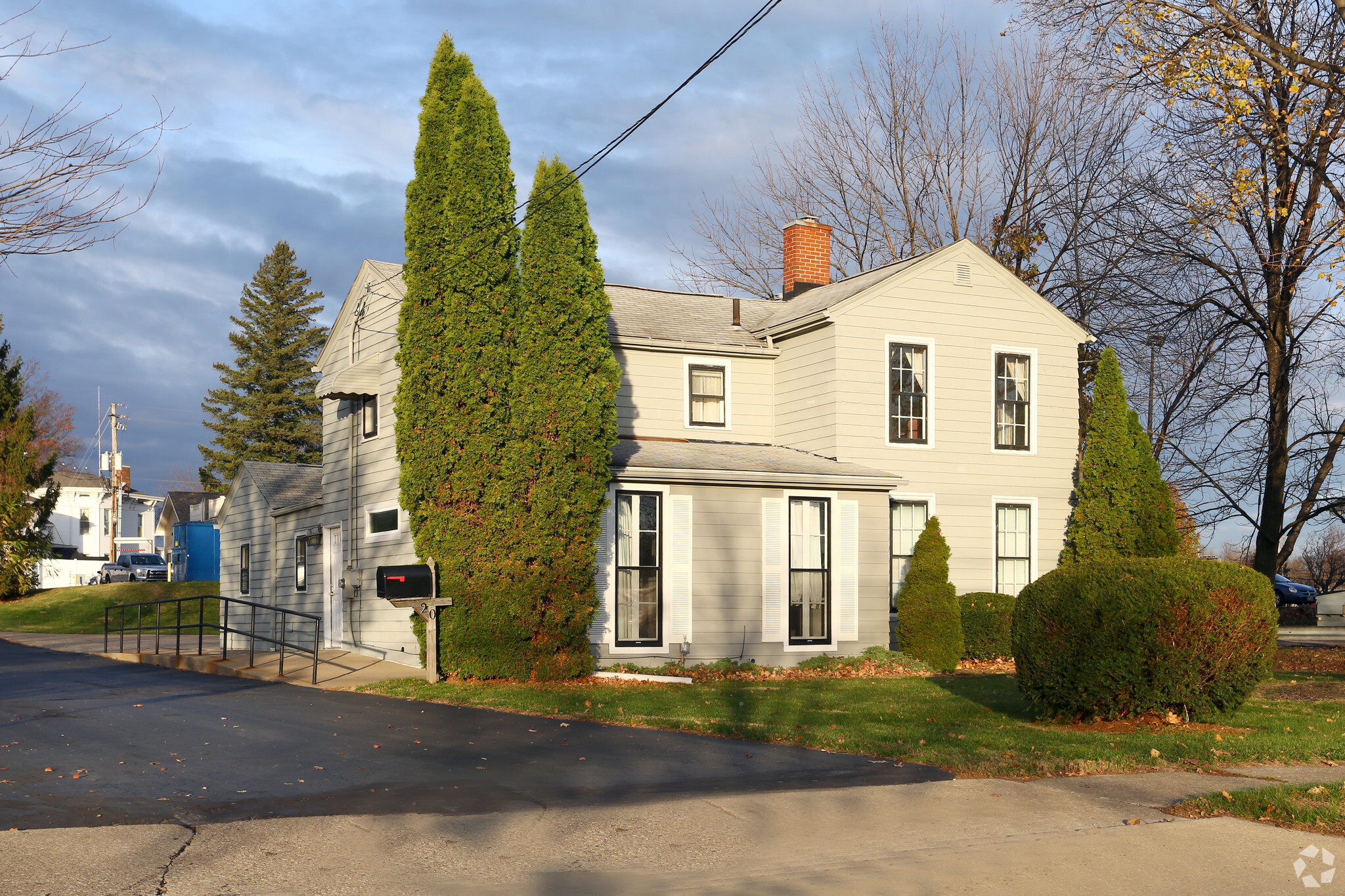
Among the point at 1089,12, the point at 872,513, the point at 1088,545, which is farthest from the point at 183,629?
the point at 1089,12

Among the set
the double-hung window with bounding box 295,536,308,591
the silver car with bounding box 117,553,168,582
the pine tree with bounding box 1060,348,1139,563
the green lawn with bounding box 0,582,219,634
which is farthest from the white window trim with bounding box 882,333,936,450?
the silver car with bounding box 117,553,168,582

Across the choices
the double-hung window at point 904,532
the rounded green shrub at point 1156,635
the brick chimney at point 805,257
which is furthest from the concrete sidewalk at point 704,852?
the brick chimney at point 805,257

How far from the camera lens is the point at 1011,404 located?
22.3 metres

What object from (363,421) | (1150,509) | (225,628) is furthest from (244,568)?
(1150,509)

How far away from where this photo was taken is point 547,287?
16859mm

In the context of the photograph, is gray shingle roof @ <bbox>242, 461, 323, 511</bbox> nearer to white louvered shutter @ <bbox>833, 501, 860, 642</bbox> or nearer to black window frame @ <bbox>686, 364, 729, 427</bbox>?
black window frame @ <bbox>686, 364, 729, 427</bbox>

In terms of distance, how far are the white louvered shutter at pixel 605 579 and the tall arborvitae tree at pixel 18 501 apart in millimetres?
24947

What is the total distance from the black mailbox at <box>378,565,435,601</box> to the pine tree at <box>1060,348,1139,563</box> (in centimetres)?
1204

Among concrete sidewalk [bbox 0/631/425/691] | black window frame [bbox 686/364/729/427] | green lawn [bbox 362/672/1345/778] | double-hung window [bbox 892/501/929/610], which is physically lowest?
concrete sidewalk [bbox 0/631/425/691]

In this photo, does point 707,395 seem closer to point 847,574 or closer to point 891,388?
point 891,388

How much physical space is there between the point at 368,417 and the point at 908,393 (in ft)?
31.6

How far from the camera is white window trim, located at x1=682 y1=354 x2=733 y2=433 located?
2131 cm

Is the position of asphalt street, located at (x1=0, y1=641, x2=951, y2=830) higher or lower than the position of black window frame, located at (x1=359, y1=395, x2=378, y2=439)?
lower

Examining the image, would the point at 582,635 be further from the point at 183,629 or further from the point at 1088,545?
the point at 183,629
